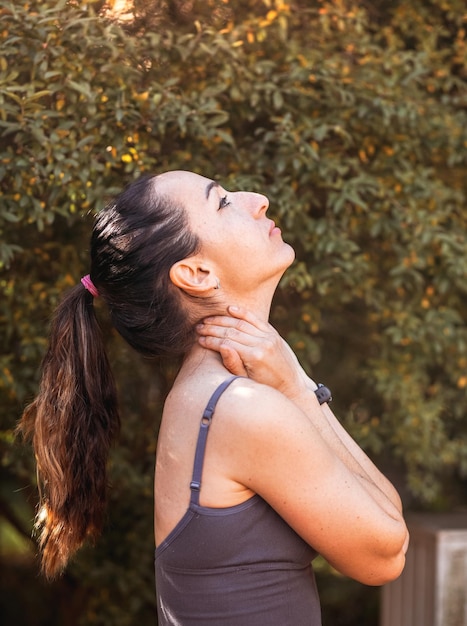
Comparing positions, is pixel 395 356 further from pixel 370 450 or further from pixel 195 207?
pixel 195 207

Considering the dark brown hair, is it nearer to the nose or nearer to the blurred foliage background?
the nose

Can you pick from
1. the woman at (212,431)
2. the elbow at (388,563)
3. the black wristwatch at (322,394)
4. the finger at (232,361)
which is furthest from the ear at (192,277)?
the elbow at (388,563)

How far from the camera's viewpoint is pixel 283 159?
3084 mm

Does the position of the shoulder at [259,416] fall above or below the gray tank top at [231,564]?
above

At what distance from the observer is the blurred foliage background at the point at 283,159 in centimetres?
278

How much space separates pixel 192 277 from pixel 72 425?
0.54 m

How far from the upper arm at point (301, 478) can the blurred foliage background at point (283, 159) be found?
3.97ft

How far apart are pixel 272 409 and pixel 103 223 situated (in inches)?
27.1

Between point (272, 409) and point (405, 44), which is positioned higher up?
point (272, 409)

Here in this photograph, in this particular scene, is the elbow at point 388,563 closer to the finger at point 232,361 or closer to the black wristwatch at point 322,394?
the black wristwatch at point 322,394


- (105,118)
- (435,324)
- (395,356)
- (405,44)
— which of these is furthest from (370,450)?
(105,118)

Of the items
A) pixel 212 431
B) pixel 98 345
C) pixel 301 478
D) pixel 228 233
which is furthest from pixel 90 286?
pixel 301 478

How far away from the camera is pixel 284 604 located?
1.96 metres

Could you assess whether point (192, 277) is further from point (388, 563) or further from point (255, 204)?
point (388, 563)
